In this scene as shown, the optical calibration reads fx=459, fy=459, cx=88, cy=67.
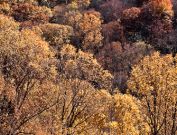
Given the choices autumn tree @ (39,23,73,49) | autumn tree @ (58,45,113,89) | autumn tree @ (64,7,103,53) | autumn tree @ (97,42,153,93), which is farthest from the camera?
autumn tree @ (64,7,103,53)

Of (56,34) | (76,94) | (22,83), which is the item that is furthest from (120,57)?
(22,83)

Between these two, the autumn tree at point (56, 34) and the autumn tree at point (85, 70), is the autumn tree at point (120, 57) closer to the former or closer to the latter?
the autumn tree at point (56, 34)

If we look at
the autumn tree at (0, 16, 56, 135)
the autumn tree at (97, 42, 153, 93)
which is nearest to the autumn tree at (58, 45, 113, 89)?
the autumn tree at (0, 16, 56, 135)

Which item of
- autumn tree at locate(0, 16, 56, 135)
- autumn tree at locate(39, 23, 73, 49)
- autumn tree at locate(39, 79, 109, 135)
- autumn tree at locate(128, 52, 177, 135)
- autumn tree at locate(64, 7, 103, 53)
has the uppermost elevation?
autumn tree at locate(128, 52, 177, 135)

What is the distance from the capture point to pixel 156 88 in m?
41.4

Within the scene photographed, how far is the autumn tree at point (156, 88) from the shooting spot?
40.4 metres

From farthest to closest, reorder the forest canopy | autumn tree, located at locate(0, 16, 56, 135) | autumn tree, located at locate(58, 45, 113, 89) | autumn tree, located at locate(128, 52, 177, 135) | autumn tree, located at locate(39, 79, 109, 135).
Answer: autumn tree, located at locate(58, 45, 113, 89)
autumn tree, located at locate(39, 79, 109, 135)
autumn tree, located at locate(0, 16, 56, 135)
the forest canopy
autumn tree, located at locate(128, 52, 177, 135)

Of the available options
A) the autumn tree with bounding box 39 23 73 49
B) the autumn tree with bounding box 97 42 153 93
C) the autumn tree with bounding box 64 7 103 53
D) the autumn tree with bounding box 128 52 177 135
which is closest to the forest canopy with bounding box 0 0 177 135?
the autumn tree with bounding box 128 52 177 135

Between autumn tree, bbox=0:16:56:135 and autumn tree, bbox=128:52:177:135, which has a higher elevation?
autumn tree, bbox=128:52:177:135

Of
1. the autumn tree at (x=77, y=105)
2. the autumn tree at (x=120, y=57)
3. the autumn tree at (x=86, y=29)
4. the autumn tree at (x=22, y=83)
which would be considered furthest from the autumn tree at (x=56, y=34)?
the autumn tree at (x=22, y=83)

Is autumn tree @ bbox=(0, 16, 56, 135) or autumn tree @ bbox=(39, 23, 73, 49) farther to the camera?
autumn tree @ bbox=(39, 23, 73, 49)

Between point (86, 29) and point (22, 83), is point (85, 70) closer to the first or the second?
point (22, 83)

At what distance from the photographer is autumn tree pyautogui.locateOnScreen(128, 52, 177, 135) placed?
40.4 meters

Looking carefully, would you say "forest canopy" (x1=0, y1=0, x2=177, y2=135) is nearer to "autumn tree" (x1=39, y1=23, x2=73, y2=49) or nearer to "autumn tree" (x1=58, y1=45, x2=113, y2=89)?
"autumn tree" (x1=58, y1=45, x2=113, y2=89)
